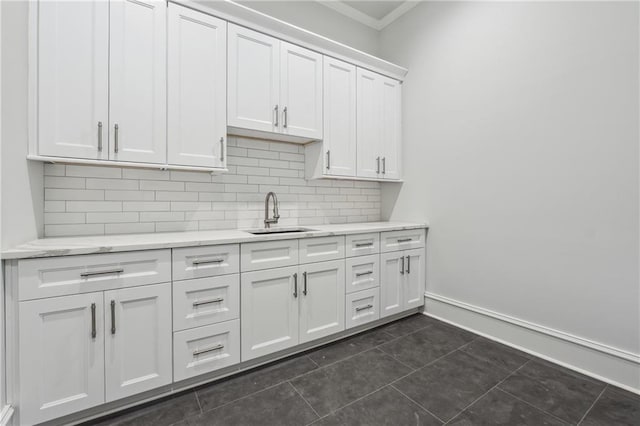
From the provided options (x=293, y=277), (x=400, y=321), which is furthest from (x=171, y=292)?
(x=400, y=321)

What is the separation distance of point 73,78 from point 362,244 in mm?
2195

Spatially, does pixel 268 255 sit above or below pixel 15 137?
below

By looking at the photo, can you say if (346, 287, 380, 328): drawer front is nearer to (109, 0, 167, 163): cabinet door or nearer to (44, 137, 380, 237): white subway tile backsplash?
(44, 137, 380, 237): white subway tile backsplash

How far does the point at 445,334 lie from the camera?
247cm

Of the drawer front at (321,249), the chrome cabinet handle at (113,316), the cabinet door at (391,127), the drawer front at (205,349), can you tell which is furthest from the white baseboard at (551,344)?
the chrome cabinet handle at (113,316)

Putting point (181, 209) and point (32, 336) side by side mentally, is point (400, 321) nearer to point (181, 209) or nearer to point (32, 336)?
point (181, 209)

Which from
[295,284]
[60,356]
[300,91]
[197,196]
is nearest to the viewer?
[60,356]

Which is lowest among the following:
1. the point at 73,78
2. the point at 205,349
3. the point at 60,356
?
the point at 205,349

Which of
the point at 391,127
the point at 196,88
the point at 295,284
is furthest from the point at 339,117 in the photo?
the point at 295,284

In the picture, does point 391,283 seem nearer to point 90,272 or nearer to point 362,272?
point 362,272

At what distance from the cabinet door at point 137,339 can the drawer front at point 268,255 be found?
0.48m

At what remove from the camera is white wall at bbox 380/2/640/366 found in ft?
5.82

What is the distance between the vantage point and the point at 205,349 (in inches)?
68.2

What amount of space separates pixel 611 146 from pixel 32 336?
3.34 m
